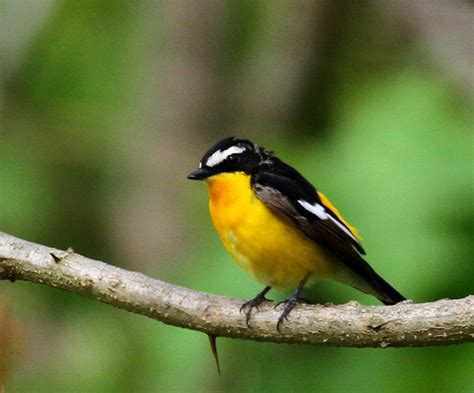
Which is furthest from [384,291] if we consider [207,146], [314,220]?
[207,146]

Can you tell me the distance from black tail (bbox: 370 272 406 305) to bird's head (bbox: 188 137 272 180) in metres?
0.92

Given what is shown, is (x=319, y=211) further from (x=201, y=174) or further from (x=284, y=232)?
(x=201, y=174)

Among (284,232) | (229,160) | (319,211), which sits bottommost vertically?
(284,232)

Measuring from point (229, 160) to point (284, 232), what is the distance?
503 mm

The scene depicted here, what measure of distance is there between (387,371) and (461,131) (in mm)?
1481

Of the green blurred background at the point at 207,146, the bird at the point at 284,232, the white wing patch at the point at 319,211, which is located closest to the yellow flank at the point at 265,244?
the bird at the point at 284,232

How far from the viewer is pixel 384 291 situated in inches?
170

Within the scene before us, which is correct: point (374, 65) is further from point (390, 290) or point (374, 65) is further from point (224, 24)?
point (390, 290)

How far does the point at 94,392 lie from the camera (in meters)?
5.48

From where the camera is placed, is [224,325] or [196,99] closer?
[224,325]

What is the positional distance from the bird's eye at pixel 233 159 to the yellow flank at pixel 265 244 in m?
0.17

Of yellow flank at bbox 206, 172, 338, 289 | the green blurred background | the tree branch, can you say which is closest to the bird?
yellow flank at bbox 206, 172, 338, 289

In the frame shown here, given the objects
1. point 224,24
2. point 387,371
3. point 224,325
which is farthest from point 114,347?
point 224,24

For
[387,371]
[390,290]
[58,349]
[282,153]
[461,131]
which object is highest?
[461,131]
